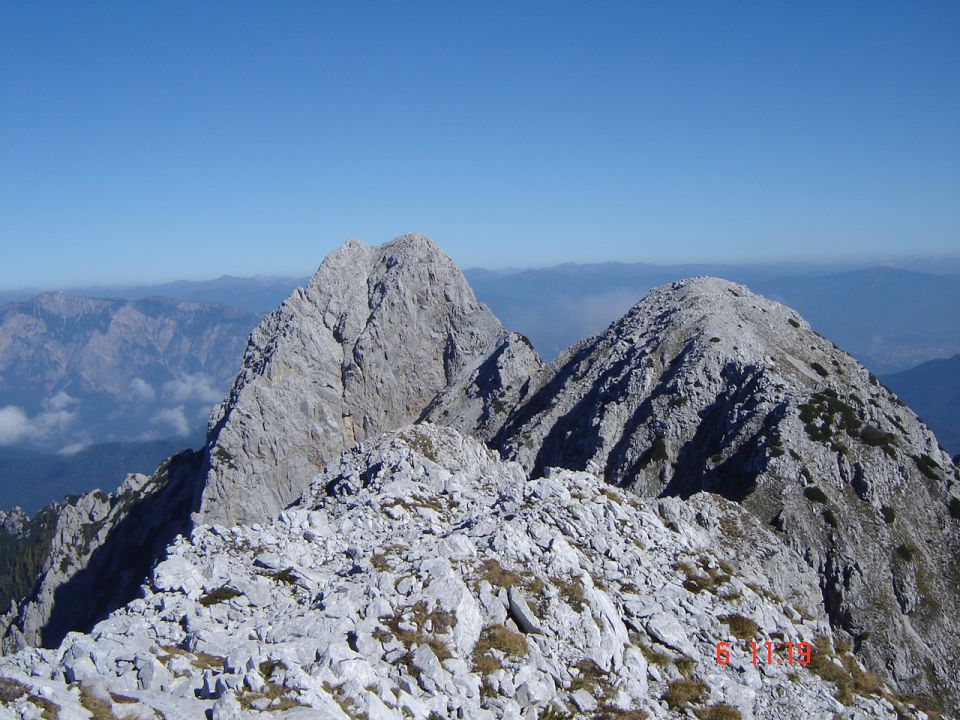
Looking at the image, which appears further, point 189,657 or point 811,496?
point 811,496

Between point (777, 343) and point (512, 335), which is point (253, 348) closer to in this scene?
point (512, 335)

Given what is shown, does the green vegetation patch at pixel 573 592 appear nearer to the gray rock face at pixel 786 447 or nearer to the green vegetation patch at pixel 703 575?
the green vegetation patch at pixel 703 575

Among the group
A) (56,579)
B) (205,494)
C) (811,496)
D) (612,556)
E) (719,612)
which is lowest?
(56,579)

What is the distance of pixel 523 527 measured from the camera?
2564cm

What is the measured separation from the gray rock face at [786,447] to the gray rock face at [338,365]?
114 ft

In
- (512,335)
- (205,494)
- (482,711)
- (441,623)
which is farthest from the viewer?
(512,335)

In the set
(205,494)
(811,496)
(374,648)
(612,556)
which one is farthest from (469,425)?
(374,648)

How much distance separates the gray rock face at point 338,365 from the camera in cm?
10038

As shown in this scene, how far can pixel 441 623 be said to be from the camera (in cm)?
2012

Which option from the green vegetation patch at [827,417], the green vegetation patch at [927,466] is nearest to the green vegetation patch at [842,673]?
the green vegetation patch at [827,417]

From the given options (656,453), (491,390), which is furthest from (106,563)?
(656,453)

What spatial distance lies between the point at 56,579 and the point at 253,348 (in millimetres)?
52251

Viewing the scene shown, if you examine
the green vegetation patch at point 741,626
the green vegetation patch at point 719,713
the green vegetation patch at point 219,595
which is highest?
the green vegetation patch at point 219,595

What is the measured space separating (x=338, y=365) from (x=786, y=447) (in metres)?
78.2
